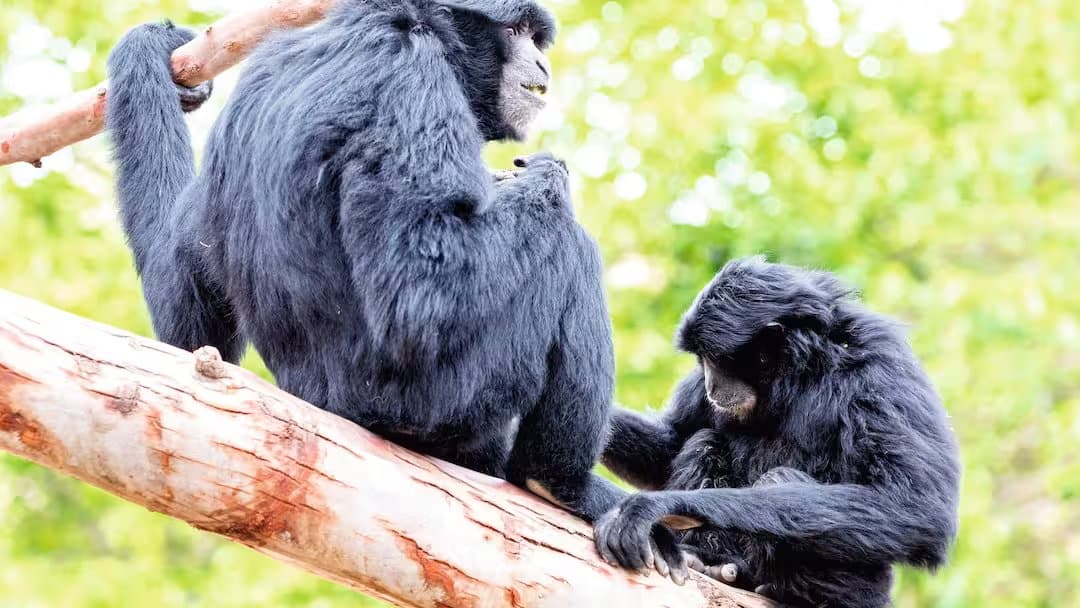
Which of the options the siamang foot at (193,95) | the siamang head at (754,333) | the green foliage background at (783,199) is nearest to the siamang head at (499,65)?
the siamang head at (754,333)

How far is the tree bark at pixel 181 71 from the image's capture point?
6031mm

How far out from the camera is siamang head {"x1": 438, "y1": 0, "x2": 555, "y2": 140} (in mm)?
5777

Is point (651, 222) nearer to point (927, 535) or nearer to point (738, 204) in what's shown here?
point (738, 204)

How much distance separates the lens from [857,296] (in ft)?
22.3

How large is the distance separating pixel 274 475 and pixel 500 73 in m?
2.56

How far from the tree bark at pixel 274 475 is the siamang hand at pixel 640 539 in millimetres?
78

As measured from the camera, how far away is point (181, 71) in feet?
20.2

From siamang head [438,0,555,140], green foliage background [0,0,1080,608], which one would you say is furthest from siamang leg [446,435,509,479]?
green foliage background [0,0,1080,608]

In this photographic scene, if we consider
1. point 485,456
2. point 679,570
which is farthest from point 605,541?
point 485,456

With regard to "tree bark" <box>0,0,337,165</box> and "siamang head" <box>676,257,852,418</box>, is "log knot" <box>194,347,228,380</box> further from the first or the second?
"siamang head" <box>676,257,852,418</box>

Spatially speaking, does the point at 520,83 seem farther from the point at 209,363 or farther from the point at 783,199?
the point at 783,199

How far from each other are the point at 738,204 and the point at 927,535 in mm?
8738

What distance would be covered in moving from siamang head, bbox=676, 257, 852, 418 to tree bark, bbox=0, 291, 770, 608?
168 cm

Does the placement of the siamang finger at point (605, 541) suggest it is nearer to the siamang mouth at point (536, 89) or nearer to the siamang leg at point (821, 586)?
the siamang leg at point (821, 586)
